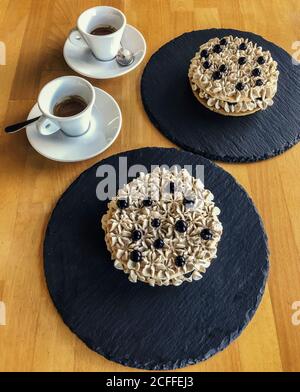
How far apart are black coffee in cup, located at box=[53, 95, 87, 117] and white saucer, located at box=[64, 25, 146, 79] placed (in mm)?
132

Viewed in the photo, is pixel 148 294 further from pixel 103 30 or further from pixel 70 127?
pixel 103 30

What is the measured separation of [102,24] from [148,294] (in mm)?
692

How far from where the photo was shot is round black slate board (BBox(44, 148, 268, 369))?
0.74 m

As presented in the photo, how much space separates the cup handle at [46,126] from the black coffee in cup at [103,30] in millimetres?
291

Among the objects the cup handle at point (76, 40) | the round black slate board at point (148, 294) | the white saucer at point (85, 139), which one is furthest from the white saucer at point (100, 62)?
the round black slate board at point (148, 294)

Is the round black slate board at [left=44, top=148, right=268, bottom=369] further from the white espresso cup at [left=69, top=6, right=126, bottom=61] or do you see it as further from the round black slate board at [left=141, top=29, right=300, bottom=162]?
the white espresso cup at [left=69, top=6, right=126, bottom=61]

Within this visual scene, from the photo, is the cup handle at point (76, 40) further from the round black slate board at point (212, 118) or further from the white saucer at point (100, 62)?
the round black slate board at point (212, 118)

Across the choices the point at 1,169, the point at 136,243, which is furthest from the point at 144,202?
the point at 1,169

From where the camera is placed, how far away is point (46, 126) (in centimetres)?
93

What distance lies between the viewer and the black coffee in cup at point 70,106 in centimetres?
94

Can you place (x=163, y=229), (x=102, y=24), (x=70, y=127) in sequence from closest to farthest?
(x=163, y=229)
(x=70, y=127)
(x=102, y=24)

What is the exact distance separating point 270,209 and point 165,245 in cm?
28

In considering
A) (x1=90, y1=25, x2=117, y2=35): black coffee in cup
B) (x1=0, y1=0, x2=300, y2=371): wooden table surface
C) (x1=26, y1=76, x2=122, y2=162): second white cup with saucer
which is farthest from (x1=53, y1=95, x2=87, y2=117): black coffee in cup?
(x1=90, y1=25, x2=117, y2=35): black coffee in cup

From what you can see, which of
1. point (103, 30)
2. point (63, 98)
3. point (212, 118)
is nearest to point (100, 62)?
point (103, 30)
